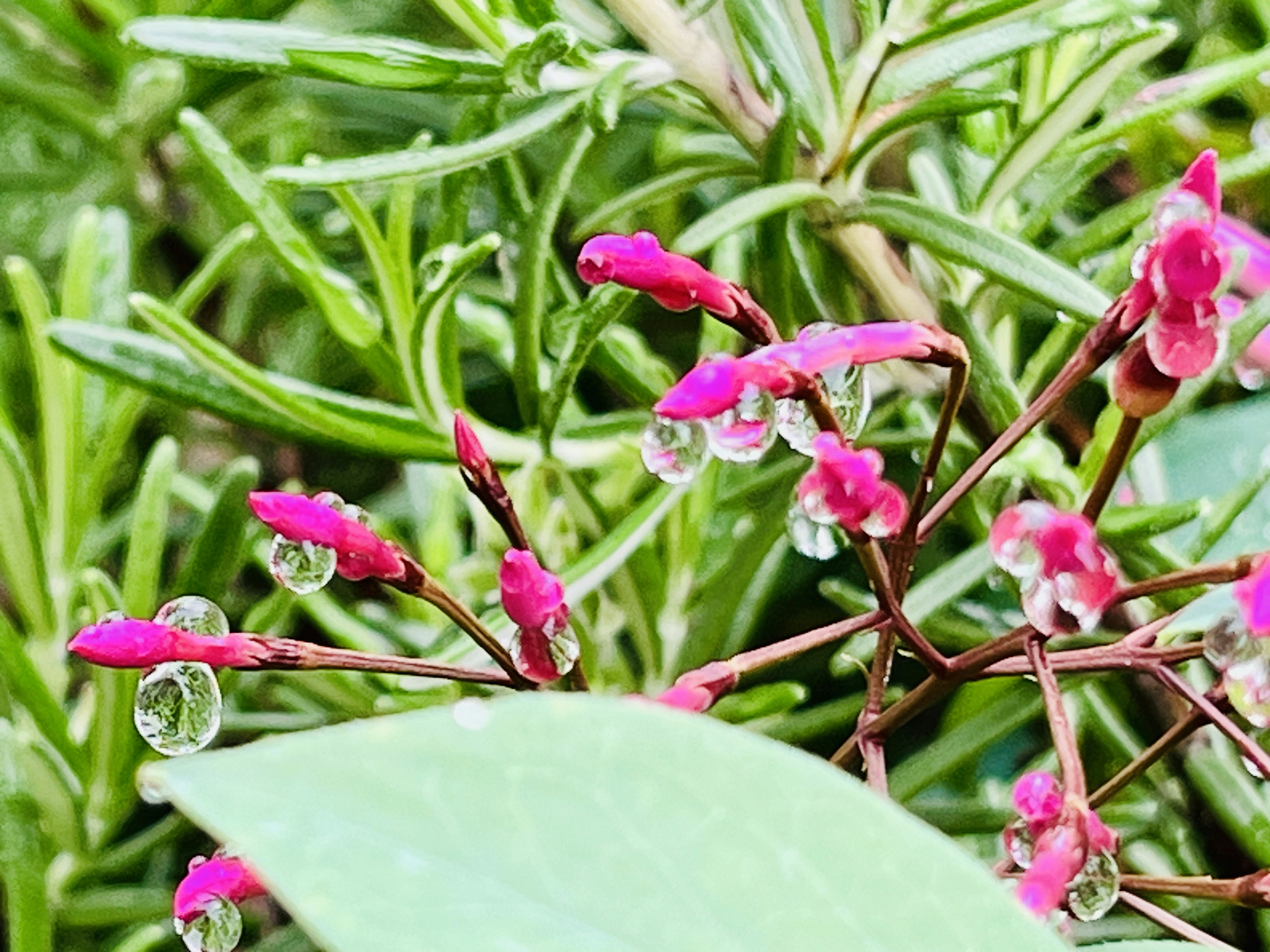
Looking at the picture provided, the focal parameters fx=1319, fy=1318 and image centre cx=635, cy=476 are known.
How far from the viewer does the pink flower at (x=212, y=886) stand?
0.32 meters

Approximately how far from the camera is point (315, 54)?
47 centimetres

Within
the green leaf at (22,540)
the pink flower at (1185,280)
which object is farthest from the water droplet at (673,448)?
the green leaf at (22,540)

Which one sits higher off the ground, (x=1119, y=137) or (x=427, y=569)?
(x=1119, y=137)

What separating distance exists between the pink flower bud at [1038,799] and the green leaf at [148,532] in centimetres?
37

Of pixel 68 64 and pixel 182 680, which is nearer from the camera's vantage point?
pixel 182 680

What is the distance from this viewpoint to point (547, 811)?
20 cm

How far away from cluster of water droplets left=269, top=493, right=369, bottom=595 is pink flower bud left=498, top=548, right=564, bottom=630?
6 centimetres

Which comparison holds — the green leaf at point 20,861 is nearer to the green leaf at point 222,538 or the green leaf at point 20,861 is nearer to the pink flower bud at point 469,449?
the green leaf at point 222,538

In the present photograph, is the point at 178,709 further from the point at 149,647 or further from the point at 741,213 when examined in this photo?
the point at 741,213

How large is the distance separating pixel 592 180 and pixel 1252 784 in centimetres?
44

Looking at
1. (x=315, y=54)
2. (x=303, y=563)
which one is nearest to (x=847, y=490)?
(x=303, y=563)

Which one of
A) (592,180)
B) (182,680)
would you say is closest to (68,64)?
(592,180)

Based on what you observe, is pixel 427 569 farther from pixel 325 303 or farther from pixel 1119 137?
pixel 1119 137

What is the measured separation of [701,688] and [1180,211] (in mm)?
162
